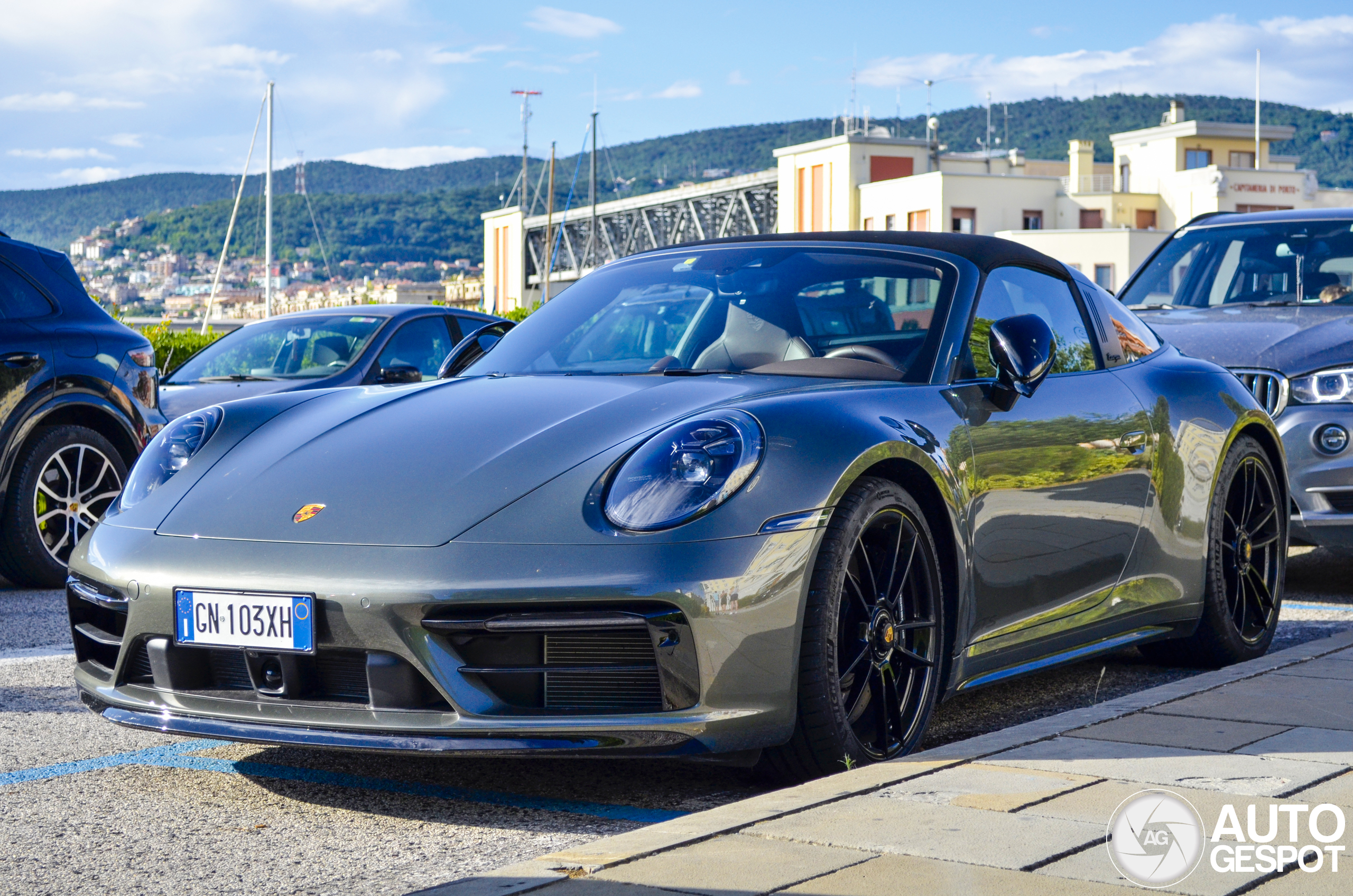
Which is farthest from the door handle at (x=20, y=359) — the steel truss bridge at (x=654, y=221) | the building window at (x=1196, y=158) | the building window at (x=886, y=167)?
the building window at (x=1196, y=158)

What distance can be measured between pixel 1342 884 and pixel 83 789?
2.67m

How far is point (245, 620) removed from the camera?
3.33 metres

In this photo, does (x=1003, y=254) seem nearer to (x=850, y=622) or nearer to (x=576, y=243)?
(x=850, y=622)

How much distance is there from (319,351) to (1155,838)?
828 centimetres

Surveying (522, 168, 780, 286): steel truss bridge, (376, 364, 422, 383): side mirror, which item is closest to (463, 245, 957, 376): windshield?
(376, 364, 422, 383): side mirror

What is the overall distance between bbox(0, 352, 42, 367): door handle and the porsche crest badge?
408cm

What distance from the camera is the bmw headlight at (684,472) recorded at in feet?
10.8

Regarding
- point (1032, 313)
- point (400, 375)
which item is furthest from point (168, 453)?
point (400, 375)

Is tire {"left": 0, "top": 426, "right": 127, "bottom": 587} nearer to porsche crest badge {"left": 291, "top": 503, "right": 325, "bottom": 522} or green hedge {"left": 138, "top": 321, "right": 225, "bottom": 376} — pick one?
porsche crest badge {"left": 291, "top": 503, "right": 325, "bottom": 522}

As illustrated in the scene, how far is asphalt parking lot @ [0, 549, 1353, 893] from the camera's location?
2992 mm

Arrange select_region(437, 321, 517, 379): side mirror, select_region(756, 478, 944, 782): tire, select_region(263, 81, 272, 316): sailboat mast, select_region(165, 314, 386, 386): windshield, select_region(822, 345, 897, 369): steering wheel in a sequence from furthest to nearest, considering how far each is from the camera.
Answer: select_region(263, 81, 272, 316): sailboat mast → select_region(165, 314, 386, 386): windshield → select_region(437, 321, 517, 379): side mirror → select_region(822, 345, 897, 369): steering wheel → select_region(756, 478, 944, 782): tire

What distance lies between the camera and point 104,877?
296cm

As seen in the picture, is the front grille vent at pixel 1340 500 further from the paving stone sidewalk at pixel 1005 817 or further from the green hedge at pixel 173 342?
the green hedge at pixel 173 342

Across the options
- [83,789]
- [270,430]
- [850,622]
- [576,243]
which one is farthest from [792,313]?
[576,243]
